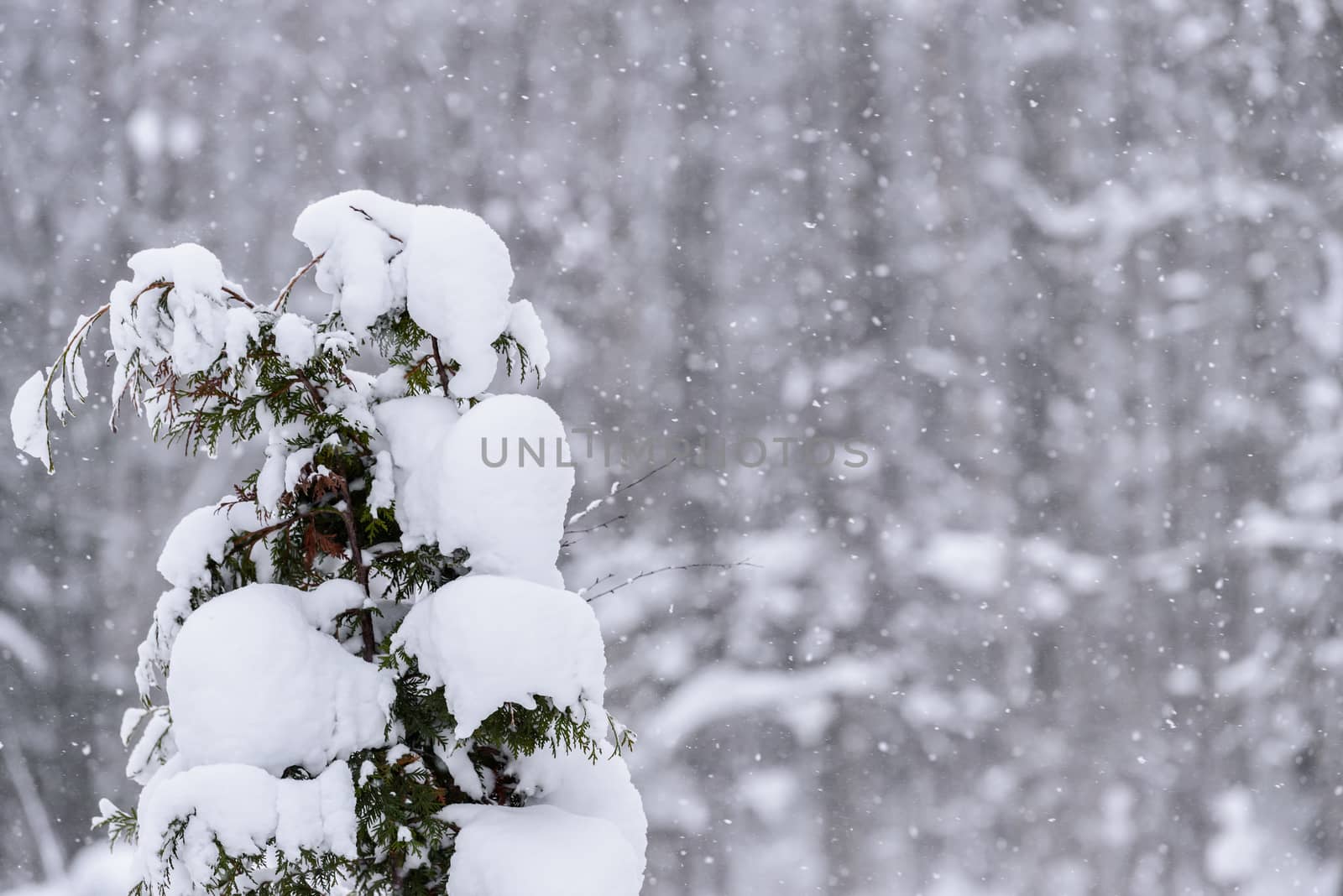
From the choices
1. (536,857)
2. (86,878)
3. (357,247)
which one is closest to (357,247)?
(357,247)

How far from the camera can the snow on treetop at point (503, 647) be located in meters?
1.45

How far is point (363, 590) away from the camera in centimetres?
166

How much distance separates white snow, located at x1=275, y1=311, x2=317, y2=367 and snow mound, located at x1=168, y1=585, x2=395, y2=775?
0.36 meters

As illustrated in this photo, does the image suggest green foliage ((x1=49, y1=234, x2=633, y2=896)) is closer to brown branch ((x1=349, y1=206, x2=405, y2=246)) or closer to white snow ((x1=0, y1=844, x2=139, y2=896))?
brown branch ((x1=349, y1=206, x2=405, y2=246))

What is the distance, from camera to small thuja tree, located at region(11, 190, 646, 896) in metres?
1.43

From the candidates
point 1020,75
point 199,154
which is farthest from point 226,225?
point 1020,75

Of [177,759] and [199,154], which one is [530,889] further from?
[199,154]

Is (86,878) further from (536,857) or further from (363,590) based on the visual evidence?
(536,857)

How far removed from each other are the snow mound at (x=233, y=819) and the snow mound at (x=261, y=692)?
5 centimetres

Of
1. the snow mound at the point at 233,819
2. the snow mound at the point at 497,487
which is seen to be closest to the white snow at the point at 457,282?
the snow mound at the point at 497,487

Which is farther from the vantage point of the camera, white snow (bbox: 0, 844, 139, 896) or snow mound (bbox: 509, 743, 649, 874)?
white snow (bbox: 0, 844, 139, 896)

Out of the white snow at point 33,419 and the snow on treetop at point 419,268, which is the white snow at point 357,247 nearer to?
the snow on treetop at point 419,268

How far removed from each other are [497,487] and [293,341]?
38 cm

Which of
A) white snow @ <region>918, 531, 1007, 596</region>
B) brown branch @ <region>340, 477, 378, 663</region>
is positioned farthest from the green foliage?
white snow @ <region>918, 531, 1007, 596</region>
